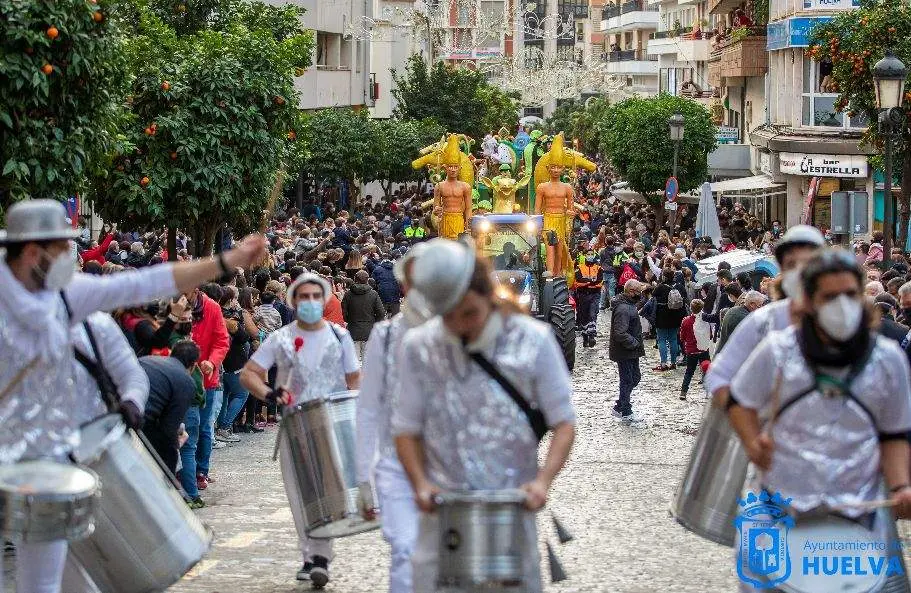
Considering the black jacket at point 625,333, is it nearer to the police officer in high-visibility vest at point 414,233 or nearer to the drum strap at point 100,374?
the drum strap at point 100,374

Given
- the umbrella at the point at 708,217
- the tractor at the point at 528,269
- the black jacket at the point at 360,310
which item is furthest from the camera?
the umbrella at the point at 708,217

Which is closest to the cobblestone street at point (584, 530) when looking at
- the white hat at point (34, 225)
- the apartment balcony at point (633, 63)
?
the white hat at point (34, 225)

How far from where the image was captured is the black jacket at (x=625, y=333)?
19.1 m

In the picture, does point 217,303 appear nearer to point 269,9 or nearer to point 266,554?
point 266,554

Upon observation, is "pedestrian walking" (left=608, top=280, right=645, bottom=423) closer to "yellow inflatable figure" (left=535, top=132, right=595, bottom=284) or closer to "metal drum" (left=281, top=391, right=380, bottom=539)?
"yellow inflatable figure" (left=535, top=132, right=595, bottom=284)

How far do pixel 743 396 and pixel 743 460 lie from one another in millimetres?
1066

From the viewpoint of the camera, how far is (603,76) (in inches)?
4053

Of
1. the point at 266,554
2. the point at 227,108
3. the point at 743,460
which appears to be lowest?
the point at 266,554

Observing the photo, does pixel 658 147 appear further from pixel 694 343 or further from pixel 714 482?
pixel 714 482

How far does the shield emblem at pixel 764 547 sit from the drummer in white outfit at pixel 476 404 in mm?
884

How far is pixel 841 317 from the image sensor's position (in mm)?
6258

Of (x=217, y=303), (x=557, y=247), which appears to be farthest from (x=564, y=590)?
(x=557, y=247)

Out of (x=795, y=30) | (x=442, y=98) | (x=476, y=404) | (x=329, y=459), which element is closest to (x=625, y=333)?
(x=329, y=459)

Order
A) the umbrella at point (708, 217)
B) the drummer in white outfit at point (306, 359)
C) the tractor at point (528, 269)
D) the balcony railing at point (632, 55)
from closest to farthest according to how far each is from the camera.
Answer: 1. the drummer in white outfit at point (306, 359)
2. the tractor at point (528, 269)
3. the umbrella at point (708, 217)
4. the balcony railing at point (632, 55)
